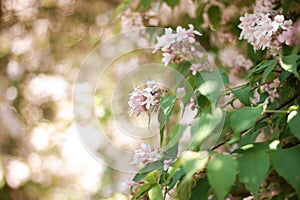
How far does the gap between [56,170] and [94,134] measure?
3.69 ft

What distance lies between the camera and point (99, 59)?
130cm

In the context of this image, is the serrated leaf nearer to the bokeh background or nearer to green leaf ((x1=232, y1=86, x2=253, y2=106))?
green leaf ((x1=232, y1=86, x2=253, y2=106))

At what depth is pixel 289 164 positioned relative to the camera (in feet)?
1.66

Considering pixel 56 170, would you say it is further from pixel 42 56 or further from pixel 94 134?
pixel 94 134

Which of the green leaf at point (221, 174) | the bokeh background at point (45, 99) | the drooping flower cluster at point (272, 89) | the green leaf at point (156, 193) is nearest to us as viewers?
the green leaf at point (221, 174)

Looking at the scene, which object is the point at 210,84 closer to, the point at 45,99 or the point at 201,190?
the point at 201,190

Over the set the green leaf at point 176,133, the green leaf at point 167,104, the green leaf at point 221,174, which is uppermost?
the green leaf at point 167,104

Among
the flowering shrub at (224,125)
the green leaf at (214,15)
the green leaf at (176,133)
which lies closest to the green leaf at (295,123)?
the flowering shrub at (224,125)

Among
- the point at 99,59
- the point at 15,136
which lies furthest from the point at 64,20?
the point at 99,59

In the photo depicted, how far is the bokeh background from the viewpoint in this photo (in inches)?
79.7

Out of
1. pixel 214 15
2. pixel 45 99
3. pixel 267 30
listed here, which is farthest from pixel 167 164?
pixel 45 99

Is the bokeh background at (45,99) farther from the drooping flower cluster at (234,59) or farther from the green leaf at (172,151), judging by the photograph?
the green leaf at (172,151)

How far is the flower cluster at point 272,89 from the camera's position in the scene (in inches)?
30.8

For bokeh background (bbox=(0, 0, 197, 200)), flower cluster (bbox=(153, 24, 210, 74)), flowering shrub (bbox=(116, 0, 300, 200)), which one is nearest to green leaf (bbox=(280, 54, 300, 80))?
flowering shrub (bbox=(116, 0, 300, 200))
